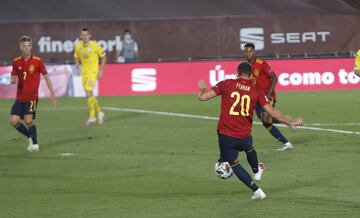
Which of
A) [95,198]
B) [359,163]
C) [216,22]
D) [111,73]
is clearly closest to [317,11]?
[216,22]

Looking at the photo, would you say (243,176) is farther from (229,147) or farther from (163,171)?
(163,171)

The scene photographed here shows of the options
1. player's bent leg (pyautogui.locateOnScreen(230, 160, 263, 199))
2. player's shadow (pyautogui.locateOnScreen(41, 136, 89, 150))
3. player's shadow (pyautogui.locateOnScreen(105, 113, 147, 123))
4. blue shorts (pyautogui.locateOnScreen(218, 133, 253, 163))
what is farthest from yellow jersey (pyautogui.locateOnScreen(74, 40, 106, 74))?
player's bent leg (pyautogui.locateOnScreen(230, 160, 263, 199))

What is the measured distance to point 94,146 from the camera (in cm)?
2141

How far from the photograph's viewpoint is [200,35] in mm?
38750

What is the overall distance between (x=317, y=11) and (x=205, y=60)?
21.8ft

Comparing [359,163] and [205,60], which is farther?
[205,60]

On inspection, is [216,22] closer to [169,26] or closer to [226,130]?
[169,26]

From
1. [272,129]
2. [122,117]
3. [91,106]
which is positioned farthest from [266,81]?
[122,117]

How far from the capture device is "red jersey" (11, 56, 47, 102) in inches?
806

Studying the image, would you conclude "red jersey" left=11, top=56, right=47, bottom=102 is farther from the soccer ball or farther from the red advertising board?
the red advertising board

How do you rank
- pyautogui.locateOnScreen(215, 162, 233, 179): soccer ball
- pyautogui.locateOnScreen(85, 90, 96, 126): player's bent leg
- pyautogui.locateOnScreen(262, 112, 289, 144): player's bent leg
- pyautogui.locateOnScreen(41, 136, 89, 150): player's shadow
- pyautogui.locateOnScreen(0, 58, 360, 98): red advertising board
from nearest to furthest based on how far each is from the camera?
pyautogui.locateOnScreen(215, 162, 233, 179): soccer ball, pyautogui.locateOnScreen(262, 112, 289, 144): player's bent leg, pyautogui.locateOnScreen(41, 136, 89, 150): player's shadow, pyautogui.locateOnScreen(85, 90, 96, 126): player's bent leg, pyautogui.locateOnScreen(0, 58, 360, 98): red advertising board

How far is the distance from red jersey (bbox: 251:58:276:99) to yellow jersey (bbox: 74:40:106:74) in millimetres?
6720

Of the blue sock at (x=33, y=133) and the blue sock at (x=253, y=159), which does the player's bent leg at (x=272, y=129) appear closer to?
the blue sock at (x=33, y=133)

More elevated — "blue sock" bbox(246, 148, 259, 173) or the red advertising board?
"blue sock" bbox(246, 148, 259, 173)
